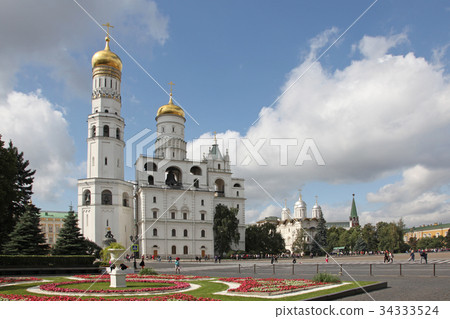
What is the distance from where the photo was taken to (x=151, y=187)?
61.1 metres

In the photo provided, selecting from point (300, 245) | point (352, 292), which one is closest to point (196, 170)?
point (300, 245)

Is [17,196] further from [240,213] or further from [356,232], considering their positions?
[356,232]

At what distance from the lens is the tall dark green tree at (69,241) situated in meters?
32.1

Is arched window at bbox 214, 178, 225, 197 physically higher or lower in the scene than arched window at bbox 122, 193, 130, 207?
higher

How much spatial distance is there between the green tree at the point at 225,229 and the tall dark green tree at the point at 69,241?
3245 centimetres

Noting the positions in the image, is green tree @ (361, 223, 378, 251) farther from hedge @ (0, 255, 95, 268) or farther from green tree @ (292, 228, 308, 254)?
hedge @ (0, 255, 95, 268)

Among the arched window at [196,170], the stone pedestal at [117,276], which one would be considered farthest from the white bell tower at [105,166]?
the stone pedestal at [117,276]

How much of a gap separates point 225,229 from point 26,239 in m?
35.5

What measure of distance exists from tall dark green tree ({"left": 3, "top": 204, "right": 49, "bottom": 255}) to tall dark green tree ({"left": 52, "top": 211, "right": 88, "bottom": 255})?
119cm

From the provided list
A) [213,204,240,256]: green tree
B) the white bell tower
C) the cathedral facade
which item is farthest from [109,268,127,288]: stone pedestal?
the cathedral facade

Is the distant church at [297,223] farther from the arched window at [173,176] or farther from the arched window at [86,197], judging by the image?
the arched window at [86,197]

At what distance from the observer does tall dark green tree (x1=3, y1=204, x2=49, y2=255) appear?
100ft

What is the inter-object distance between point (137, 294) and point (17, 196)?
86.1 ft

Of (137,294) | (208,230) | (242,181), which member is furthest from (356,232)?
(137,294)
